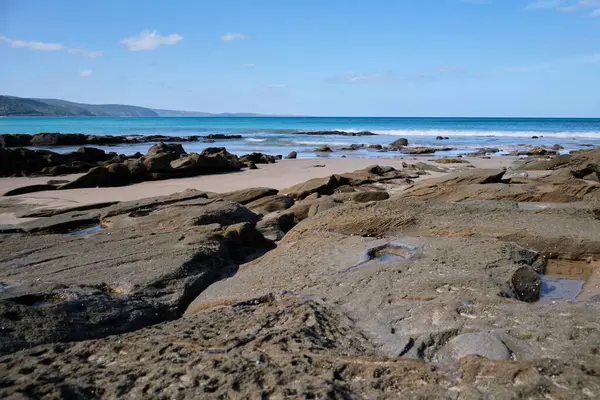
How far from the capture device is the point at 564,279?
181 inches

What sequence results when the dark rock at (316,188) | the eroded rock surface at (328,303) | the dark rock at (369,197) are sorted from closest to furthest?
the eroded rock surface at (328,303)
the dark rock at (369,197)
the dark rock at (316,188)

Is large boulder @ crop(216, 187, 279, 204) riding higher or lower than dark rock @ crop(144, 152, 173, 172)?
lower

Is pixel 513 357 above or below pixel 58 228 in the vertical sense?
above

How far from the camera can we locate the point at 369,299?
356 centimetres


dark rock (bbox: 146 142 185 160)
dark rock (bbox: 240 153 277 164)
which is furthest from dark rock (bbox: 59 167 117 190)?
dark rock (bbox: 240 153 277 164)

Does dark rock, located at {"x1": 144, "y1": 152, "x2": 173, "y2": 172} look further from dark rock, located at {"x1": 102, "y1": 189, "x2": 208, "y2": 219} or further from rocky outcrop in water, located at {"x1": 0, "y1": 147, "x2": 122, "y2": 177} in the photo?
dark rock, located at {"x1": 102, "y1": 189, "x2": 208, "y2": 219}

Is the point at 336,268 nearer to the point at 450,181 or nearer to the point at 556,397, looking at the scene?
the point at 556,397

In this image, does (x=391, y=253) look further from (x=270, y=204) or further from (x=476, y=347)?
(x=270, y=204)

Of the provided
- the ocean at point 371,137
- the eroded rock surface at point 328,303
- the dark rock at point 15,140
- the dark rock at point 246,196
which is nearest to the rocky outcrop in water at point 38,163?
the ocean at point 371,137

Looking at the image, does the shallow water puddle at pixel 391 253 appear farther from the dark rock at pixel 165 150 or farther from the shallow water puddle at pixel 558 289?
the dark rock at pixel 165 150

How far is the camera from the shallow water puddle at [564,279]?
165 inches

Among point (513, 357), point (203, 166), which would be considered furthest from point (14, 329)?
point (203, 166)

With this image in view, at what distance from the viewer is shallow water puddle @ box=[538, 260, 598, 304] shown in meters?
4.18

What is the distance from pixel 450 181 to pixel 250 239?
4362 millimetres
